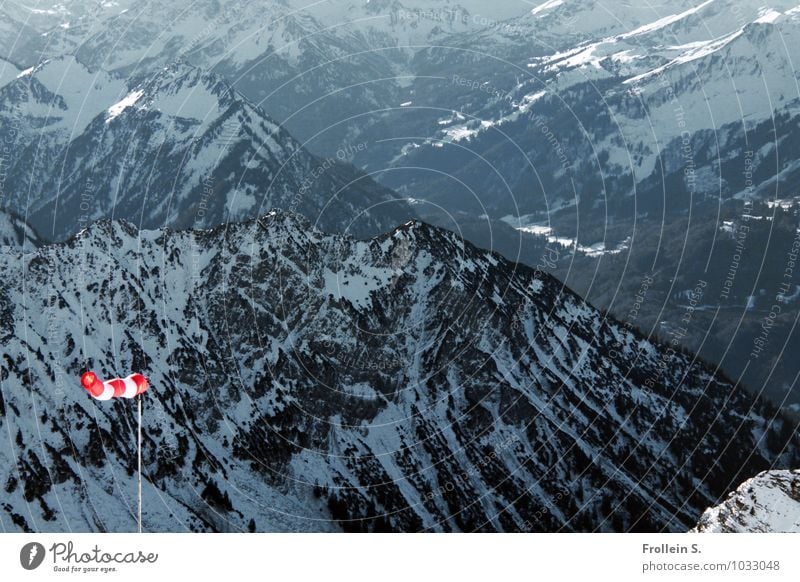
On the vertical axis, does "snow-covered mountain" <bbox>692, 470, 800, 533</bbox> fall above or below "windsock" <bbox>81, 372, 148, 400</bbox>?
below

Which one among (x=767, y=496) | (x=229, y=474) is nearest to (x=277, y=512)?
(x=229, y=474)
